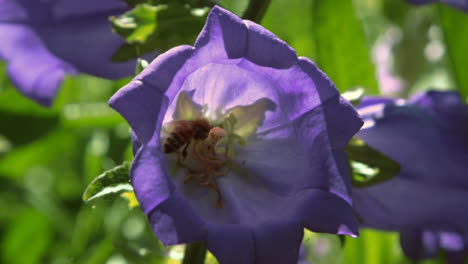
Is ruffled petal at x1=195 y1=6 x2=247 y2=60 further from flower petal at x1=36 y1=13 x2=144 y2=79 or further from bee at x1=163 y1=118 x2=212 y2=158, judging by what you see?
flower petal at x1=36 y1=13 x2=144 y2=79

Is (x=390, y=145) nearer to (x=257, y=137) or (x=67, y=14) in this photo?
(x=257, y=137)

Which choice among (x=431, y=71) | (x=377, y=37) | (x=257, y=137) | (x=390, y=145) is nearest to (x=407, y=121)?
(x=390, y=145)

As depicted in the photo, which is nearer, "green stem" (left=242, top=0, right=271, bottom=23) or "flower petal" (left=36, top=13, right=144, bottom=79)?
"green stem" (left=242, top=0, right=271, bottom=23)

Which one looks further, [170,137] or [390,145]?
[390,145]

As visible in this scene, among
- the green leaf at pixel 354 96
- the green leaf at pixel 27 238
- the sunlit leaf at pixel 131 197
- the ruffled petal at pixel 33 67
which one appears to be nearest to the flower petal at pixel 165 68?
the sunlit leaf at pixel 131 197

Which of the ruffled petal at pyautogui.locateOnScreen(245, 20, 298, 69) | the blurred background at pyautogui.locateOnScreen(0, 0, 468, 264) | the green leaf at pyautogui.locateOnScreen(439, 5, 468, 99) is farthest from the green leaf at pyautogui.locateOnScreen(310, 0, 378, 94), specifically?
the ruffled petal at pyautogui.locateOnScreen(245, 20, 298, 69)

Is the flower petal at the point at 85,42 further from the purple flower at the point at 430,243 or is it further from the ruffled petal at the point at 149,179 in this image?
the purple flower at the point at 430,243
